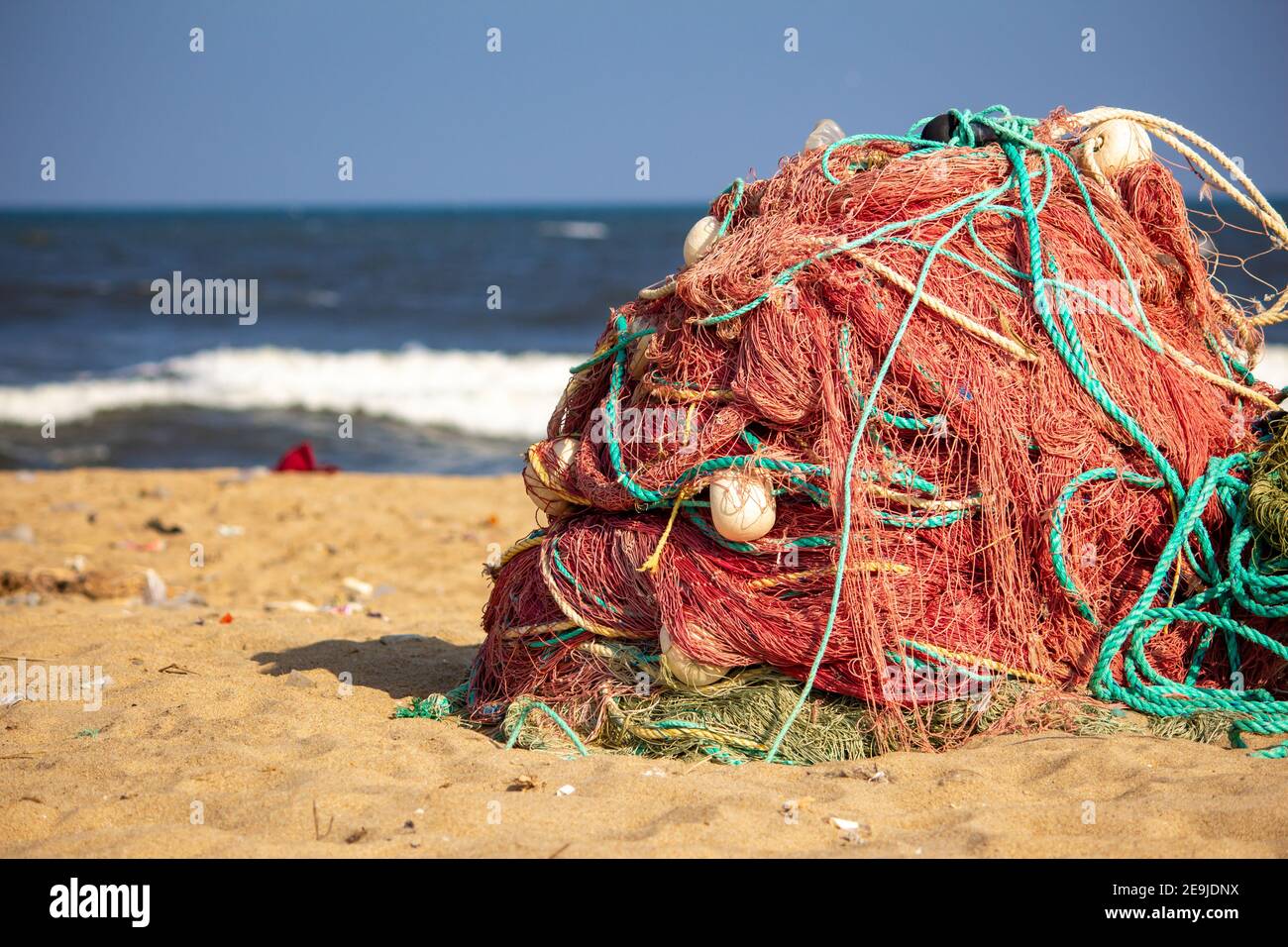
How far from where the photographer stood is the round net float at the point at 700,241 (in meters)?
4.29

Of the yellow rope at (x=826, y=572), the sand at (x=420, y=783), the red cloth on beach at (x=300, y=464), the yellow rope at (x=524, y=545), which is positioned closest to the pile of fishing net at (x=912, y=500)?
the yellow rope at (x=826, y=572)

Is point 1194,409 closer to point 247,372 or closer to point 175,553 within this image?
point 175,553

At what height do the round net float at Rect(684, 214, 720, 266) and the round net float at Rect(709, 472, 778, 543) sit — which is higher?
the round net float at Rect(684, 214, 720, 266)

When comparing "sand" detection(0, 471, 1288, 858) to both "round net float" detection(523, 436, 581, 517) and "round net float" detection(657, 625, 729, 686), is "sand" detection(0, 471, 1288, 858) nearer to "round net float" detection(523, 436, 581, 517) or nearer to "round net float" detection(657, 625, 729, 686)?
"round net float" detection(657, 625, 729, 686)

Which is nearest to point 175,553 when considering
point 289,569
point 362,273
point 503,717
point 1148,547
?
point 289,569

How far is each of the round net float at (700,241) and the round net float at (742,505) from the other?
37.9 inches

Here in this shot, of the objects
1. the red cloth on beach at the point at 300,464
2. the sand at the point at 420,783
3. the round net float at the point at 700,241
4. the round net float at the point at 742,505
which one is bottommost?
the sand at the point at 420,783

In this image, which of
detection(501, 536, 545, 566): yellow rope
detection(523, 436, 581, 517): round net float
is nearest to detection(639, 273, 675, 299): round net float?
detection(523, 436, 581, 517): round net float

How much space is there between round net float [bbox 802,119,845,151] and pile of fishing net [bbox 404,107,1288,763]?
1.17ft

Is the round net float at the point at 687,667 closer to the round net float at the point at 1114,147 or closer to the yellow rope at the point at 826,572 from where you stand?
the yellow rope at the point at 826,572

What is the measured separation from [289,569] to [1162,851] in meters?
5.99

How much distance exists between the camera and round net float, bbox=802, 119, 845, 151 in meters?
4.57

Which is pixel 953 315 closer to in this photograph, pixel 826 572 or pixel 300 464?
pixel 826 572

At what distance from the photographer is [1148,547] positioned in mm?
3990
